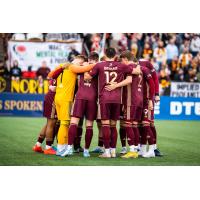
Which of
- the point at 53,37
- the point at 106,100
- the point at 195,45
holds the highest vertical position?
the point at 53,37

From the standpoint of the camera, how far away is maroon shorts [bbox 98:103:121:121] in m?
8.83

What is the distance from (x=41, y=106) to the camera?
1906 cm

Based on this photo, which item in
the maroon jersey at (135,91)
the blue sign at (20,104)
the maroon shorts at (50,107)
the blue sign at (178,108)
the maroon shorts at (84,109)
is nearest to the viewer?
the maroon shorts at (84,109)

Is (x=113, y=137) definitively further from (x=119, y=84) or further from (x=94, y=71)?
(x=94, y=71)

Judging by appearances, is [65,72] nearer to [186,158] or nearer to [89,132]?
[89,132]

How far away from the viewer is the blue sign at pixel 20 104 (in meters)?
18.8

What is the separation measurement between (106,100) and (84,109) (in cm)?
38

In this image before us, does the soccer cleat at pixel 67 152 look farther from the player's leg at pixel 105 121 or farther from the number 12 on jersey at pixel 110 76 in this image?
the number 12 on jersey at pixel 110 76

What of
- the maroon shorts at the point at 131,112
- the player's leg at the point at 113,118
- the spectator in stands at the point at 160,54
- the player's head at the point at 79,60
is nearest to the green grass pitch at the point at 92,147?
the player's leg at the point at 113,118

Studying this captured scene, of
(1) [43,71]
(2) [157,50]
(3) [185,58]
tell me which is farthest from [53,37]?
(3) [185,58]

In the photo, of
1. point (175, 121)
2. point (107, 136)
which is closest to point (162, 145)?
point (107, 136)

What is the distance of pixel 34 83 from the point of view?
65.5ft

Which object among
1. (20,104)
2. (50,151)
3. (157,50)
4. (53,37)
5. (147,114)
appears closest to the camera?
(147,114)

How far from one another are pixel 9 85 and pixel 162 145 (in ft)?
30.1
